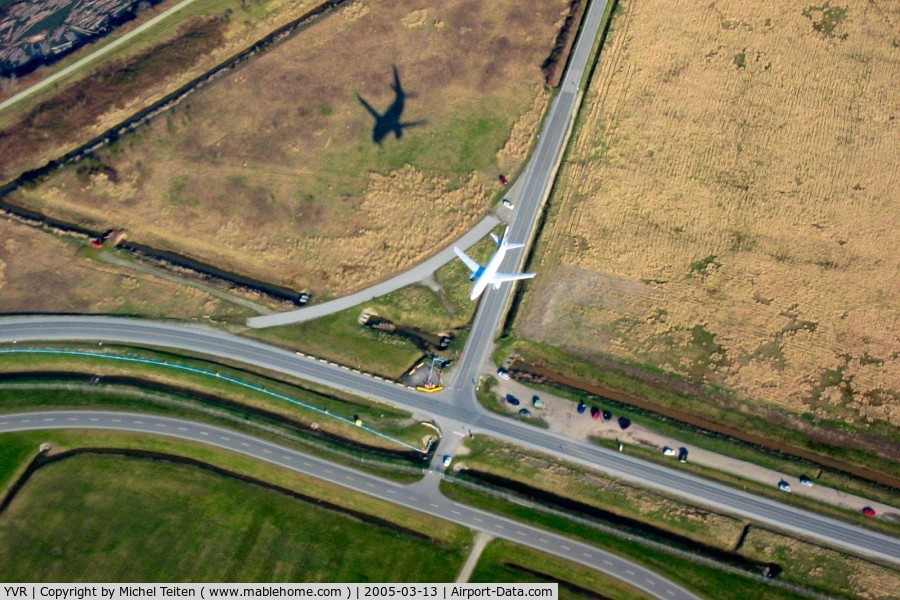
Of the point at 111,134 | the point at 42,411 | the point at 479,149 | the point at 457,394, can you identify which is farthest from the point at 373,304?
the point at 111,134

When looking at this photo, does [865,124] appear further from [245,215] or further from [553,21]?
[245,215]

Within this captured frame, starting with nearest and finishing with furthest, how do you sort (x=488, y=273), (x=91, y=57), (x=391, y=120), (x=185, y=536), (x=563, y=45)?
(x=185, y=536), (x=488, y=273), (x=391, y=120), (x=563, y=45), (x=91, y=57)

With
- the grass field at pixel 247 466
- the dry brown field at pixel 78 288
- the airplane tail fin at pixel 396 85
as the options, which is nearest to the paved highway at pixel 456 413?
the dry brown field at pixel 78 288

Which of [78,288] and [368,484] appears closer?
[368,484]

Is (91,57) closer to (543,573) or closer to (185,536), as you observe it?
(185,536)

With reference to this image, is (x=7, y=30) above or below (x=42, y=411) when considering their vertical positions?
above

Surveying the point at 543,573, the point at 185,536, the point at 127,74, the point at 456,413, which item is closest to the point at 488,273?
the point at 456,413
